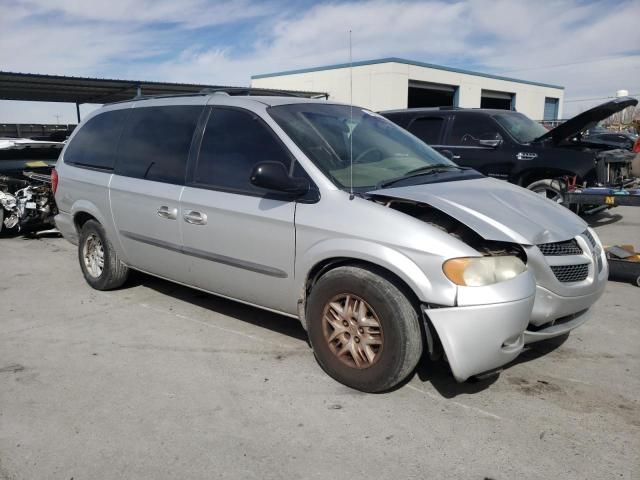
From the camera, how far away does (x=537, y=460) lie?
8.57ft

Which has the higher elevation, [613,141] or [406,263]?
[613,141]

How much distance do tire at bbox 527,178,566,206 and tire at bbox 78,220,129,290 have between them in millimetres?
6171

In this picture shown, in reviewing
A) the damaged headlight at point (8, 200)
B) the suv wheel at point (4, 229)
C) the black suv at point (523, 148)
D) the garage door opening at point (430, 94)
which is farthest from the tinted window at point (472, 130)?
the garage door opening at point (430, 94)

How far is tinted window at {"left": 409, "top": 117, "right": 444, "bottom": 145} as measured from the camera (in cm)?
902

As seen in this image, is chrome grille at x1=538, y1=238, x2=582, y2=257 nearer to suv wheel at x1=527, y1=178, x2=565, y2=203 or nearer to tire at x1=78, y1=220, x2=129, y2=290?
tire at x1=78, y1=220, x2=129, y2=290

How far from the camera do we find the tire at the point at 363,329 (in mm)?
3021

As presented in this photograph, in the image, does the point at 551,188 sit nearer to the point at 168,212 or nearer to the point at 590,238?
the point at 590,238

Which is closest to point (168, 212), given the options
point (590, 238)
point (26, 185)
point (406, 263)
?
point (406, 263)

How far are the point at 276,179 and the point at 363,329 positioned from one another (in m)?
1.06

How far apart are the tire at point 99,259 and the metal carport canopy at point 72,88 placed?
11819 mm

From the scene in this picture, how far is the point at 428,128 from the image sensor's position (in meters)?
9.10

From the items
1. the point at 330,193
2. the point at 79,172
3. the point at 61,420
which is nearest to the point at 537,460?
the point at 330,193

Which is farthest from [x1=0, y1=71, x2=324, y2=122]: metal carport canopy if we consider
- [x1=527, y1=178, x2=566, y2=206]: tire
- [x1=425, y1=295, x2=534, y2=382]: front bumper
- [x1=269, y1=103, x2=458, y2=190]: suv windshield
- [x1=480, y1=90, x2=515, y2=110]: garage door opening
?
[x1=480, y1=90, x2=515, y2=110]: garage door opening

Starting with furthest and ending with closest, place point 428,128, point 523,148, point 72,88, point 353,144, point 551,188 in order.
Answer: point 72,88, point 428,128, point 523,148, point 551,188, point 353,144
